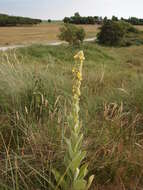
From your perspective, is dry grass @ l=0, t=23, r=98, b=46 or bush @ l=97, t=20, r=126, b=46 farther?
dry grass @ l=0, t=23, r=98, b=46

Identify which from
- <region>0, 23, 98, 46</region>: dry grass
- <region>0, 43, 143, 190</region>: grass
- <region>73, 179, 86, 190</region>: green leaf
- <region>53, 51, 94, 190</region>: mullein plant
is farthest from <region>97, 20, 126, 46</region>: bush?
<region>73, 179, 86, 190</region>: green leaf

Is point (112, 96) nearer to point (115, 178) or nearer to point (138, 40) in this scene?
point (115, 178)

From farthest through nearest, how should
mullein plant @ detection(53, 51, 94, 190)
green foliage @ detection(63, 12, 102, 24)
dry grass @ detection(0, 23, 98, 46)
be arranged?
green foliage @ detection(63, 12, 102, 24), dry grass @ detection(0, 23, 98, 46), mullein plant @ detection(53, 51, 94, 190)

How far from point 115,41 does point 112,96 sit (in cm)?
2886

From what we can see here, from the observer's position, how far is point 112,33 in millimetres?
31016

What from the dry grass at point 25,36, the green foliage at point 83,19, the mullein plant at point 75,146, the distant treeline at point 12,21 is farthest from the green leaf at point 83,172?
the distant treeline at point 12,21

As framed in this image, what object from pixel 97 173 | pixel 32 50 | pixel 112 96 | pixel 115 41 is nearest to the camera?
pixel 97 173

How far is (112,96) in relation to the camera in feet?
12.8

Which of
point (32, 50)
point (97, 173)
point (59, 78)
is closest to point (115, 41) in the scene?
point (32, 50)

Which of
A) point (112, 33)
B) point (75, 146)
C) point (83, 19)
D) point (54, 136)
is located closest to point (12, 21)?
point (83, 19)

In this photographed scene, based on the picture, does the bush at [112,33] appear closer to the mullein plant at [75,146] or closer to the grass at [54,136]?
the grass at [54,136]

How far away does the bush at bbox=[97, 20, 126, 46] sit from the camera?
3061 centimetres

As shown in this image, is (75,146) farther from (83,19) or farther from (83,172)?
(83,19)

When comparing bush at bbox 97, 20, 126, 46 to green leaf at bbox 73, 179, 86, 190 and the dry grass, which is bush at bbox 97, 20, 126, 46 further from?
green leaf at bbox 73, 179, 86, 190
